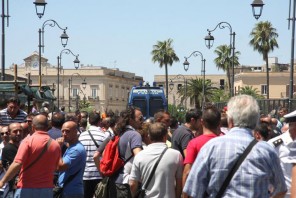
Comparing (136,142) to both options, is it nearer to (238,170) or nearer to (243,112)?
(243,112)

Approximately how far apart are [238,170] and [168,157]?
2.89 metres

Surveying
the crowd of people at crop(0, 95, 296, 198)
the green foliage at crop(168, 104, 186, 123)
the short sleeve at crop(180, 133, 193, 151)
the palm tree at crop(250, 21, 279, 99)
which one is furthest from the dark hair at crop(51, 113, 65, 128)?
the palm tree at crop(250, 21, 279, 99)

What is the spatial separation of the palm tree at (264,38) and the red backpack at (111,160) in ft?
252

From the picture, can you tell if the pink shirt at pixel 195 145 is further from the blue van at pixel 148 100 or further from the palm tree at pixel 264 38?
the palm tree at pixel 264 38

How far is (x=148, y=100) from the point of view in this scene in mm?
39062

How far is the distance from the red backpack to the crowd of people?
0.07 metres

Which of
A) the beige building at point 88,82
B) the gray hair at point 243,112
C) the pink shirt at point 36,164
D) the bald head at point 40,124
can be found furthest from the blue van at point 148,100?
the beige building at point 88,82

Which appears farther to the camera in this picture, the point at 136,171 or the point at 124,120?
the point at 124,120

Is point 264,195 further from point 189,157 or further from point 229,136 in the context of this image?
point 189,157

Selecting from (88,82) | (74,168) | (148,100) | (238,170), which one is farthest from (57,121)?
(88,82)

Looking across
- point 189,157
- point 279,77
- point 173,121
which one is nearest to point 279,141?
point 189,157

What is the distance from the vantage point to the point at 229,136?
20.9 feet

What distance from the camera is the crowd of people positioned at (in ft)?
A: 20.6

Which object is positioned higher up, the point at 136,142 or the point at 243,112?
the point at 243,112
